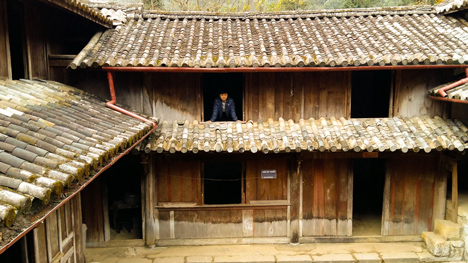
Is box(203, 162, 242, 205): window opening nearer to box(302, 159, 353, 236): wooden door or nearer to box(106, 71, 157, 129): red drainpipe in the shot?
box(302, 159, 353, 236): wooden door

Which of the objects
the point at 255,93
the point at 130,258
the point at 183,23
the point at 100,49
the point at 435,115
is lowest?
the point at 130,258

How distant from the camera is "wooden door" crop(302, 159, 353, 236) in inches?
412

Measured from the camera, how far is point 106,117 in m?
7.77

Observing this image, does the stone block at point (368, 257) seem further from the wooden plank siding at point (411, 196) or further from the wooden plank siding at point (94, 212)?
the wooden plank siding at point (94, 212)

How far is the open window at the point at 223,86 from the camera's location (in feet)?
43.7

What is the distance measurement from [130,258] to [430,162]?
30.6 ft

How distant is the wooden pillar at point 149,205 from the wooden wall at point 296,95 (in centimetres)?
335

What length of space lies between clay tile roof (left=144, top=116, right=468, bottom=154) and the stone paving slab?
3.26 m

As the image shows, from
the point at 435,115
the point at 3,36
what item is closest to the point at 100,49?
the point at 3,36

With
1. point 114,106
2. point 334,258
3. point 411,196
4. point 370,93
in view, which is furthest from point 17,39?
point 370,93

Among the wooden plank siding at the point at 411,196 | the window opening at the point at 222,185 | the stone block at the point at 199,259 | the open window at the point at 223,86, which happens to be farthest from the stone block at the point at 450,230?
the open window at the point at 223,86

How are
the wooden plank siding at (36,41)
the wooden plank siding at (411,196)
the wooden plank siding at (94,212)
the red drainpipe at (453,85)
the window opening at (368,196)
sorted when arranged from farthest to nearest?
the window opening at (368,196), the wooden plank siding at (411,196), the wooden plank siding at (94,212), the red drainpipe at (453,85), the wooden plank siding at (36,41)

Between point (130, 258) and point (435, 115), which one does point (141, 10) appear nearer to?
point (130, 258)

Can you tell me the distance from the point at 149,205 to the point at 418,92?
8573 millimetres
